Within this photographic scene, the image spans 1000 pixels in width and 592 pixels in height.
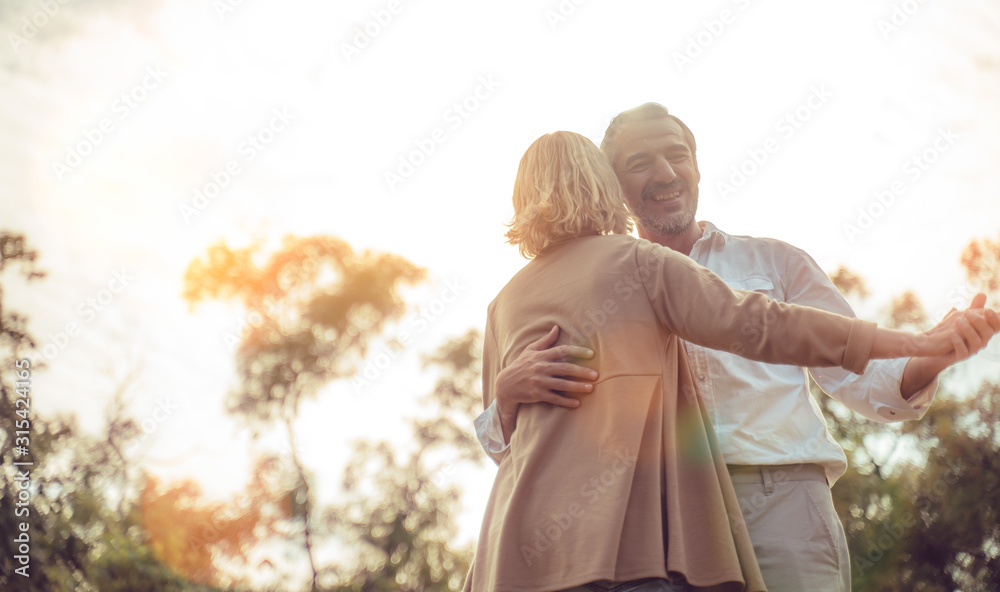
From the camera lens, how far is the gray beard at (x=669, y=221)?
3.02m

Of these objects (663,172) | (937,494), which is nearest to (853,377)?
(663,172)

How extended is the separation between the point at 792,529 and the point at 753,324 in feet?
2.65

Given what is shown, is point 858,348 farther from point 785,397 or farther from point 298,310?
point 298,310

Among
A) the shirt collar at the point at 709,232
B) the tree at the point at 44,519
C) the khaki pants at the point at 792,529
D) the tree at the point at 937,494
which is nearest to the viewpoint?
the khaki pants at the point at 792,529

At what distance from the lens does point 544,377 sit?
2006 millimetres

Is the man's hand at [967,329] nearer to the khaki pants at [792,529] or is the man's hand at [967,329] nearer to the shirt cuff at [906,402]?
the shirt cuff at [906,402]

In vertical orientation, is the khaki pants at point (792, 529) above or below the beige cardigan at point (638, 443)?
below

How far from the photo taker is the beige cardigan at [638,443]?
A: 1.81 m

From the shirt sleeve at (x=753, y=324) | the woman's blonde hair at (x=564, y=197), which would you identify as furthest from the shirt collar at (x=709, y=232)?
the shirt sleeve at (x=753, y=324)

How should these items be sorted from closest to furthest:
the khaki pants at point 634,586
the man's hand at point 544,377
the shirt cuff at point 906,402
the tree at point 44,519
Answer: the khaki pants at point 634,586, the man's hand at point 544,377, the shirt cuff at point 906,402, the tree at point 44,519

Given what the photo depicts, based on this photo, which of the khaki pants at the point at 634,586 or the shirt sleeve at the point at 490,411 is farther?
the shirt sleeve at the point at 490,411

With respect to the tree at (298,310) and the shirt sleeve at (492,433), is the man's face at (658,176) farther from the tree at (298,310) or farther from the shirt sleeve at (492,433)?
the tree at (298,310)

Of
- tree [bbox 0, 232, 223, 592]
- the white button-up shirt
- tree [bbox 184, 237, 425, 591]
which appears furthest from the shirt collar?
tree [bbox 184, 237, 425, 591]

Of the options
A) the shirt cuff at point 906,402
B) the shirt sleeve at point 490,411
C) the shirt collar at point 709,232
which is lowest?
the shirt cuff at point 906,402
